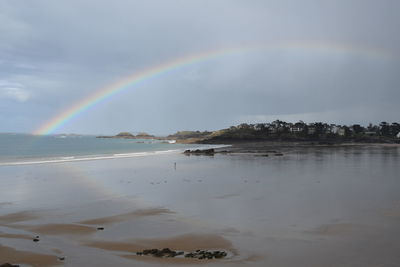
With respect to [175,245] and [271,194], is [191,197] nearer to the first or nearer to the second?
[271,194]

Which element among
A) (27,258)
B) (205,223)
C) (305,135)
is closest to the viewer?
(27,258)

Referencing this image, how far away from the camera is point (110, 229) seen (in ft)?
47.0

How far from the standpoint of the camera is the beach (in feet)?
35.0

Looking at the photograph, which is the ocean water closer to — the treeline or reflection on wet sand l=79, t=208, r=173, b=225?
reflection on wet sand l=79, t=208, r=173, b=225

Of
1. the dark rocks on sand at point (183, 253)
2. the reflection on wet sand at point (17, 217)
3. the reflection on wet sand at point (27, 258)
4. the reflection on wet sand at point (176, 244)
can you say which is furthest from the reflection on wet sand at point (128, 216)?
the dark rocks on sand at point (183, 253)

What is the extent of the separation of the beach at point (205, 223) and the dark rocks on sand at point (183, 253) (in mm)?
219

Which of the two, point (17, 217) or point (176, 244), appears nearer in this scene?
point (176, 244)

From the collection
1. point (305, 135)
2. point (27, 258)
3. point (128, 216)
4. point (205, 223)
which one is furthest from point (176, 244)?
point (305, 135)

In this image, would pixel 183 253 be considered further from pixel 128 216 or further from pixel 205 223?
pixel 128 216

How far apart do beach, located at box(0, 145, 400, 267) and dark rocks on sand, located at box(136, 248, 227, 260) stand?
22cm

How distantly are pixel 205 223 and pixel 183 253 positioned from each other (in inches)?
155

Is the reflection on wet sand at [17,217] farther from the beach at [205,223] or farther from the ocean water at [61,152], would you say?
the ocean water at [61,152]

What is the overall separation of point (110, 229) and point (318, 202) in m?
11.5

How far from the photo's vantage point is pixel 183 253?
440 inches
